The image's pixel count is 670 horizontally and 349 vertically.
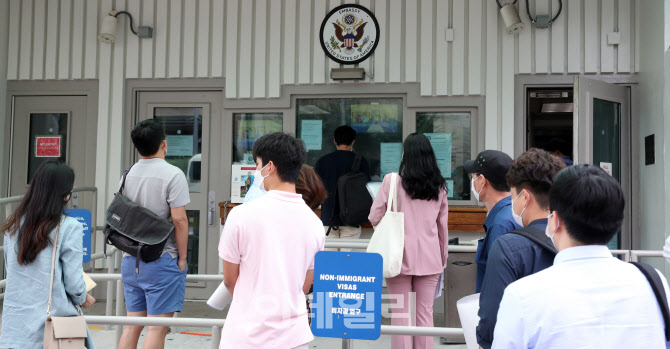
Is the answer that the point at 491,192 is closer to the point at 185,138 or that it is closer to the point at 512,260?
the point at 512,260

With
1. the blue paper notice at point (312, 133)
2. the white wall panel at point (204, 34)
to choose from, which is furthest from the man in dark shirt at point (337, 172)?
the white wall panel at point (204, 34)

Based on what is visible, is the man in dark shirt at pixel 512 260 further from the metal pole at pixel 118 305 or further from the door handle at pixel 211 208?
the door handle at pixel 211 208

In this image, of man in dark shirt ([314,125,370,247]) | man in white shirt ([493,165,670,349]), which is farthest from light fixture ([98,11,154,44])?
man in white shirt ([493,165,670,349])

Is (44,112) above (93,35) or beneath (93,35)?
beneath

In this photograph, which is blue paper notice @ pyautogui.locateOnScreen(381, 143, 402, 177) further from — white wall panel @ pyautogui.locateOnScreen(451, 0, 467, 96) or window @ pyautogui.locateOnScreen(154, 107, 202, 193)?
window @ pyautogui.locateOnScreen(154, 107, 202, 193)

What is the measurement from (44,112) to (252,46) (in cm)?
239

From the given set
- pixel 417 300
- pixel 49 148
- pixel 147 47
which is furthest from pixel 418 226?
pixel 49 148

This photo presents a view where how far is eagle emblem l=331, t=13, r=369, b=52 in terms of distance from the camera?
21.4 ft

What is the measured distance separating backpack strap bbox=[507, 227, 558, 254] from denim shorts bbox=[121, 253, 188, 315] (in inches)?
86.5

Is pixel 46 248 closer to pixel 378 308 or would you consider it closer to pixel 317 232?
pixel 317 232

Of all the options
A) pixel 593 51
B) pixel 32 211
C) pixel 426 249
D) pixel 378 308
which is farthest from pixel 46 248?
pixel 593 51

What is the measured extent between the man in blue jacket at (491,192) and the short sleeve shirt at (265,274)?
0.86 metres

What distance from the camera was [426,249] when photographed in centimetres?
404

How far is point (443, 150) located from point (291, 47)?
1.83 meters
